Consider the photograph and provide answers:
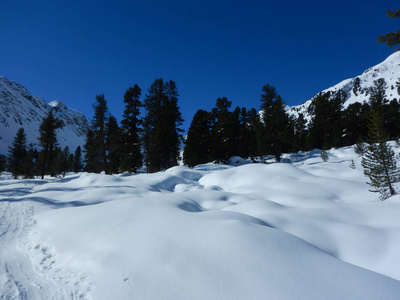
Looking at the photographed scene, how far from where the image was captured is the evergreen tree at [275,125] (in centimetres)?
2596

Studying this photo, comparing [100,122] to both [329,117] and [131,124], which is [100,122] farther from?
[329,117]

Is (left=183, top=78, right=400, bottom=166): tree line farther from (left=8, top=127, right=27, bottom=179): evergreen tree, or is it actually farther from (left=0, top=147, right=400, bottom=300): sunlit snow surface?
(left=8, top=127, right=27, bottom=179): evergreen tree

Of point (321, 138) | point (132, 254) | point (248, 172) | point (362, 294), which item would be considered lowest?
point (362, 294)

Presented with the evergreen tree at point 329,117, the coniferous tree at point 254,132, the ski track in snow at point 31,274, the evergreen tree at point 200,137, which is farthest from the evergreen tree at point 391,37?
the evergreen tree at point 329,117

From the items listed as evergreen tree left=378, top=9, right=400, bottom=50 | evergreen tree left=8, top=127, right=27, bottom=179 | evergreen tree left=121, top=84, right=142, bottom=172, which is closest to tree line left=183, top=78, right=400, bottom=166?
evergreen tree left=121, top=84, right=142, bottom=172

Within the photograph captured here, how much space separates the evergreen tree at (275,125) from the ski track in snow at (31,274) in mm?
25851

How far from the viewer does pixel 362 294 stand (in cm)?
272

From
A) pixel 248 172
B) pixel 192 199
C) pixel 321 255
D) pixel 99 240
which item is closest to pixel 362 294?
Answer: pixel 321 255

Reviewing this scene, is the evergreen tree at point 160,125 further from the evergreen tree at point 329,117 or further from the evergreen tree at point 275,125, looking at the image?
the evergreen tree at point 329,117

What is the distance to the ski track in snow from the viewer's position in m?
2.96

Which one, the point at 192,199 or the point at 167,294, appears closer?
the point at 167,294

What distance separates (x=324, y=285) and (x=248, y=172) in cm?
1144

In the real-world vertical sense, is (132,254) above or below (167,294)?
above

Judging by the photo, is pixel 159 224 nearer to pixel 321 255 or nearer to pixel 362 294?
pixel 321 255
